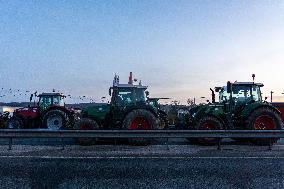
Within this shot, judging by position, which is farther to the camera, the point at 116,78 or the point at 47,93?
the point at 47,93

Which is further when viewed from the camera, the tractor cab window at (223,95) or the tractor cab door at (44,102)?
the tractor cab door at (44,102)

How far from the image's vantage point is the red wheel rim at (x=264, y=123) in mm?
12750

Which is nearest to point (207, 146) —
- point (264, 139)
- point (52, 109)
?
point (264, 139)

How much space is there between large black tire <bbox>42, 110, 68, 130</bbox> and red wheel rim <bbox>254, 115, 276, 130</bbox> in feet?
29.2

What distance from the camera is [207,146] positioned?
12070 millimetres

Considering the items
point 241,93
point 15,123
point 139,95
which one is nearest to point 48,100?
point 15,123

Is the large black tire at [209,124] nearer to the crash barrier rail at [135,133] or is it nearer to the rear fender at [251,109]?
the rear fender at [251,109]

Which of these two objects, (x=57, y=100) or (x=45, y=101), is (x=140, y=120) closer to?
(x=57, y=100)

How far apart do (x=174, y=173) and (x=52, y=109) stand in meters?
12.0

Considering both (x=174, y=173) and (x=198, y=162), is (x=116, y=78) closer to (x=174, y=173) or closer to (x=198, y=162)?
(x=198, y=162)

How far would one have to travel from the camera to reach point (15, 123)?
60.6 feet

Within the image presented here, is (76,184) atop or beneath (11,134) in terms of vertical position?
beneath

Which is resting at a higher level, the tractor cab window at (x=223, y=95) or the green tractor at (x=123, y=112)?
the tractor cab window at (x=223, y=95)

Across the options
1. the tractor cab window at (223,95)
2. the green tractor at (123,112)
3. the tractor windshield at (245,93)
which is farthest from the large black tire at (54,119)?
the tractor windshield at (245,93)
